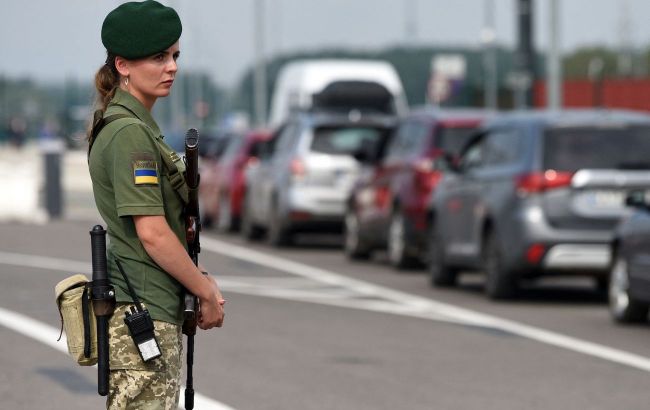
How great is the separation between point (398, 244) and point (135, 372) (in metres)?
15.6

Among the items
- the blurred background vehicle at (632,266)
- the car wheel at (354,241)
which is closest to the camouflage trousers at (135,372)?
the blurred background vehicle at (632,266)

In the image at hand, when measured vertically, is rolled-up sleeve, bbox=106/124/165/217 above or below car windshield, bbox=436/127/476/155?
above

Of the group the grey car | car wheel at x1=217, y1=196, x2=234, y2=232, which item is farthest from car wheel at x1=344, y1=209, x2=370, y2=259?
car wheel at x1=217, y1=196, x2=234, y2=232

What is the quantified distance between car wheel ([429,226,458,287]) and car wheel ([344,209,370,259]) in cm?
398

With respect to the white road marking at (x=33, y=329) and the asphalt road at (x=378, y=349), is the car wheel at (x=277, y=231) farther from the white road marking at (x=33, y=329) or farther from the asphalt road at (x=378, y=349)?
the white road marking at (x=33, y=329)

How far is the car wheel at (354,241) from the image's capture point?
22.8 metres

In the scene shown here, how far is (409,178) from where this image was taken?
2033cm

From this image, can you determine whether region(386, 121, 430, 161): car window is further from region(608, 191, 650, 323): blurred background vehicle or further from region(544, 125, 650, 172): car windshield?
region(608, 191, 650, 323): blurred background vehicle

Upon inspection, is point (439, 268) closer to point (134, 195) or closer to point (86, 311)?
point (86, 311)

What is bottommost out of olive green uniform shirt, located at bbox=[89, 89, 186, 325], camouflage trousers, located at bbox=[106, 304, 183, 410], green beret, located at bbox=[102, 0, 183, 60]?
camouflage trousers, located at bbox=[106, 304, 183, 410]

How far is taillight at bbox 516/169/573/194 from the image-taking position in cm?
1588

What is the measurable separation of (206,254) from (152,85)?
19134 mm

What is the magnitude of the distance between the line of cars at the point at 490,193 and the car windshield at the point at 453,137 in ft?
0.04

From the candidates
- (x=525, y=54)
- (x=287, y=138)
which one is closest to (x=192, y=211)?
(x=287, y=138)
